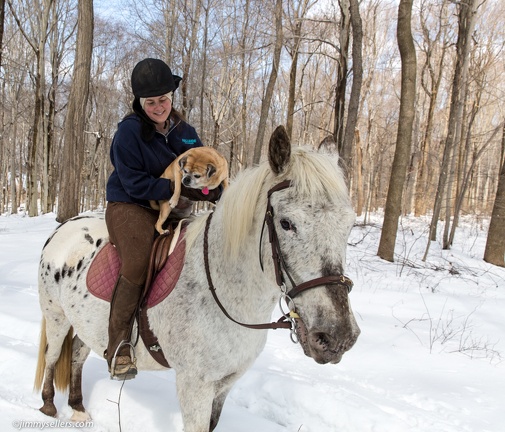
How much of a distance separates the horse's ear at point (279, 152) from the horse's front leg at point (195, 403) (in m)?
1.25

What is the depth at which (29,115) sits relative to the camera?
2603cm

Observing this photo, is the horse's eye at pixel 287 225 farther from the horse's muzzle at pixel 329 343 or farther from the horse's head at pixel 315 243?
the horse's muzzle at pixel 329 343

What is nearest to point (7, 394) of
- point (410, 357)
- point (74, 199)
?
point (410, 357)

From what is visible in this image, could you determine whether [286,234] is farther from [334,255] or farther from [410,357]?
[410,357]

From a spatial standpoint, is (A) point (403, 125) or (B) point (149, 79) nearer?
(B) point (149, 79)

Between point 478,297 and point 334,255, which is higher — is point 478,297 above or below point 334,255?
below

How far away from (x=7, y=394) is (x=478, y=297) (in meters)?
7.08

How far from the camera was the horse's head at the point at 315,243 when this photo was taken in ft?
4.63

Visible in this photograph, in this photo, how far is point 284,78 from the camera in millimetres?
23844

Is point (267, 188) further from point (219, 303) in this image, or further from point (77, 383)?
point (77, 383)

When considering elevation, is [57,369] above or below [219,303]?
below

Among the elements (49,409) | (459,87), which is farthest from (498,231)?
(49,409)

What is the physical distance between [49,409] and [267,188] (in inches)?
106

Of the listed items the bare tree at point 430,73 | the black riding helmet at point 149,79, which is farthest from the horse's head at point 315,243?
the bare tree at point 430,73
